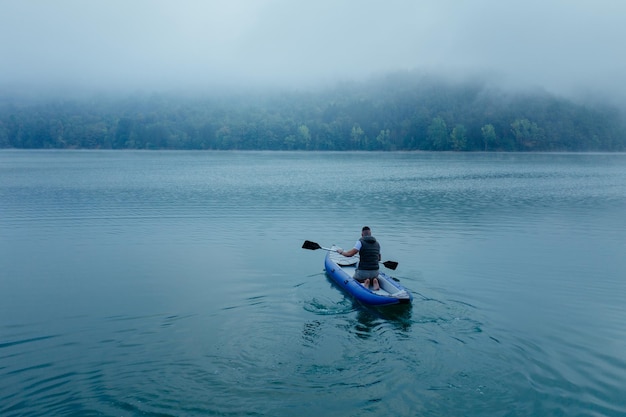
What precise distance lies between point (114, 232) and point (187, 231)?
321 cm

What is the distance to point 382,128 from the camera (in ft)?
589

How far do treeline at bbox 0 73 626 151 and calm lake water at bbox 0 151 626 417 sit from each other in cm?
14258

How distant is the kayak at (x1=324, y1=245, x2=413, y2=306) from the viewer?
1280cm

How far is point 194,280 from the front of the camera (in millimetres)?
15930

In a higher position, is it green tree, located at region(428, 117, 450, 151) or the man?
green tree, located at region(428, 117, 450, 151)

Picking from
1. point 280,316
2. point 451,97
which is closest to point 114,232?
point 280,316

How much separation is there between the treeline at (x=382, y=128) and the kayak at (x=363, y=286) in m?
147

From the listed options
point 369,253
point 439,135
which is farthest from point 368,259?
point 439,135

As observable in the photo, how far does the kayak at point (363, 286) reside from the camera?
42.0 feet

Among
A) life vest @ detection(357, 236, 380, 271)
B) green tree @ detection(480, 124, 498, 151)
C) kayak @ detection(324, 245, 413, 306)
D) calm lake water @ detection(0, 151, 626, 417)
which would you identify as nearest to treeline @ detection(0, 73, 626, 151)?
green tree @ detection(480, 124, 498, 151)

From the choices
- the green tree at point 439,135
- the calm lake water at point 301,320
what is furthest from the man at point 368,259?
the green tree at point 439,135

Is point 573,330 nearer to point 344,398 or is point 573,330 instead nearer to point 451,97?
point 344,398

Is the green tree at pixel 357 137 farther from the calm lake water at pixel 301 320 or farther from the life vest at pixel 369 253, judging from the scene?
the life vest at pixel 369 253

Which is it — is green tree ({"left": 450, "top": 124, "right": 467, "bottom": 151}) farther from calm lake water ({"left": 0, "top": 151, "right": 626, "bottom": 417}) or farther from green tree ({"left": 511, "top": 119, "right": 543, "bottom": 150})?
calm lake water ({"left": 0, "top": 151, "right": 626, "bottom": 417})
